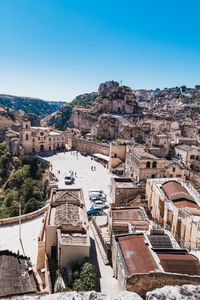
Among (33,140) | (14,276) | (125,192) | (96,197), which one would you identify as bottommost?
(14,276)

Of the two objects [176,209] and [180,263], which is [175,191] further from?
[180,263]

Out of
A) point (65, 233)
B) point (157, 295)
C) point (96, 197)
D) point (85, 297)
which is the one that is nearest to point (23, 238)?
point (65, 233)

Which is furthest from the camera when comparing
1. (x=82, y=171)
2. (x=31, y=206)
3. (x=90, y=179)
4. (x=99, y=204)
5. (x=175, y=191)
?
(x=82, y=171)

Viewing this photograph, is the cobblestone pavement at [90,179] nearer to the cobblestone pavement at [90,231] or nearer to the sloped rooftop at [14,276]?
the cobblestone pavement at [90,231]

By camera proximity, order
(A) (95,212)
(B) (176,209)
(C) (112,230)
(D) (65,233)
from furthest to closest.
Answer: (A) (95,212) → (B) (176,209) → (C) (112,230) → (D) (65,233)

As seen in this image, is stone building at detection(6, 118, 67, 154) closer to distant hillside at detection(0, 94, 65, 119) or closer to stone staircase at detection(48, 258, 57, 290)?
stone staircase at detection(48, 258, 57, 290)

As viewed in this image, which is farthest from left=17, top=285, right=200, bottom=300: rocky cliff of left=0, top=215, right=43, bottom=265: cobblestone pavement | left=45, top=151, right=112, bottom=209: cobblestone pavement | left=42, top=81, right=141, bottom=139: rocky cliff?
left=42, top=81, right=141, bottom=139: rocky cliff

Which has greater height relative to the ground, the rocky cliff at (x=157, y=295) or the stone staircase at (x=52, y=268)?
the rocky cliff at (x=157, y=295)

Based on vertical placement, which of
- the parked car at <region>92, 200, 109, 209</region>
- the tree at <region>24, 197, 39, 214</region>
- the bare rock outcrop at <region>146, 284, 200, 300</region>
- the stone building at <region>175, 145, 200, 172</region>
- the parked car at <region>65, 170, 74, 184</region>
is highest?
the bare rock outcrop at <region>146, 284, 200, 300</region>

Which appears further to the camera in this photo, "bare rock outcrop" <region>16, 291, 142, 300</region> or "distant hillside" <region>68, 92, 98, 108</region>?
"distant hillside" <region>68, 92, 98, 108</region>

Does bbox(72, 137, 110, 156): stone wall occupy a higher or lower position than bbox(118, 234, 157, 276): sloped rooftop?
higher

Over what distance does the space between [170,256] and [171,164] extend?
18.7 metres

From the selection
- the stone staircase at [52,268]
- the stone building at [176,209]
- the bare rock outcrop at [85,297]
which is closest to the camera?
the bare rock outcrop at [85,297]

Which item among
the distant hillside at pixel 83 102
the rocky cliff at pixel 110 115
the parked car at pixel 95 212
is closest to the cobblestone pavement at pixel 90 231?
the parked car at pixel 95 212
